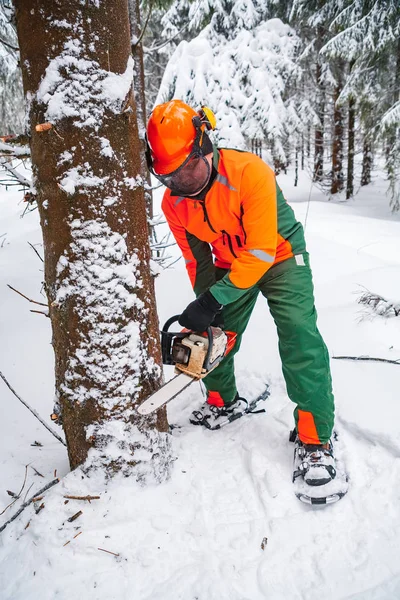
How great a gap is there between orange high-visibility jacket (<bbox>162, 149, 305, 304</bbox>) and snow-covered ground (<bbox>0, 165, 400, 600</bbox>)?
0.93 m

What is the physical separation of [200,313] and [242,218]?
0.52 meters

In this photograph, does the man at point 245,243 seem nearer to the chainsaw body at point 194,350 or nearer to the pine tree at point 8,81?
the chainsaw body at point 194,350

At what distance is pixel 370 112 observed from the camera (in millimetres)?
9781

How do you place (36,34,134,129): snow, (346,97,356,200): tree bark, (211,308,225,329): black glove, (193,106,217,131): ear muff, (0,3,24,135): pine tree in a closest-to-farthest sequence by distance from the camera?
(36,34,134,129): snow, (193,106,217,131): ear muff, (211,308,225,329): black glove, (0,3,24,135): pine tree, (346,97,356,200): tree bark

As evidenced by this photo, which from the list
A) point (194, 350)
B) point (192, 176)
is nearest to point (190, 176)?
point (192, 176)

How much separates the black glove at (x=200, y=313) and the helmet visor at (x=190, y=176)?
517 millimetres

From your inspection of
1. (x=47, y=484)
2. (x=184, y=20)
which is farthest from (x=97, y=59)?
(x=184, y=20)

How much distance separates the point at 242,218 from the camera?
1881 mm

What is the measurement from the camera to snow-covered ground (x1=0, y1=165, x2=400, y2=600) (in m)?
1.45

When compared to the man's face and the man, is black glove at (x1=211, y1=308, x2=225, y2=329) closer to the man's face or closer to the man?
the man

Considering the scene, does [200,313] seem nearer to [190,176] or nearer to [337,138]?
[190,176]

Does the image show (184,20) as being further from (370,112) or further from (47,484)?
(47,484)

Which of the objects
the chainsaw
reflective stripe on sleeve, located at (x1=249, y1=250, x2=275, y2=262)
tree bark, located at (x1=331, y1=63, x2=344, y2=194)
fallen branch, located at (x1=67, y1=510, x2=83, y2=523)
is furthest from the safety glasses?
tree bark, located at (x1=331, y1=63, x2=344, y2=194)

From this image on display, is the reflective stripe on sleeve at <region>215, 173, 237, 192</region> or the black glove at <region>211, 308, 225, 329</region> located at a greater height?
the reflective stripe on sleeve at <region>215, 173, 237, 192</region>
